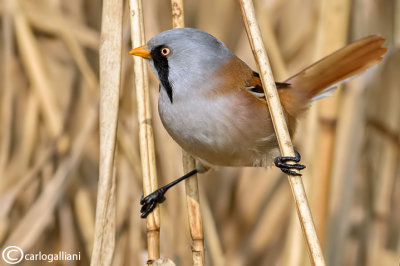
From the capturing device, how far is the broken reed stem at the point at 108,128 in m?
1.34

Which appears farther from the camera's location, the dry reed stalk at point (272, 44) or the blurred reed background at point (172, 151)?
the dry reed stalk at point (272, 44)

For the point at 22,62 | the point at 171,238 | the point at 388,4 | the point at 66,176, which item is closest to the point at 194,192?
the point at 171,238

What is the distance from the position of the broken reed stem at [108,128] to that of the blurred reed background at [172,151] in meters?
0.53

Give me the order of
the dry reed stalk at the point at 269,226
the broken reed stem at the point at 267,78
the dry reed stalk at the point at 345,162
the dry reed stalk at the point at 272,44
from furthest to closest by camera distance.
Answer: the dry reed stalk at the point at 269,226 < the dry reed stalk at the point at 272,44 < the dry reed stalk at the point at 345,162 < the broken reed stem at the point at 267,78

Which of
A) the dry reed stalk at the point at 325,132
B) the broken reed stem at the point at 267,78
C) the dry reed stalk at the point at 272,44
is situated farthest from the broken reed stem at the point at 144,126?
the dry reed stalk at the point at 272,44

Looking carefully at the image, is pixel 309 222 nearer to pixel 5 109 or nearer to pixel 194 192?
pixel 194 192

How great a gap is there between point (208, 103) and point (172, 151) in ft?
2.19

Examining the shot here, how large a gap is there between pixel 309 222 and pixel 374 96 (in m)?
1.41

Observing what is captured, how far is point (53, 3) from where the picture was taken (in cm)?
236

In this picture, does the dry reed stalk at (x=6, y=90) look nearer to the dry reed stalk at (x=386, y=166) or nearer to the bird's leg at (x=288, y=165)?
the bird's leg at (x=288, y=165)

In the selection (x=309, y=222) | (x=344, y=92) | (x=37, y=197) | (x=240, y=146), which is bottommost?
(x=309, y=222)

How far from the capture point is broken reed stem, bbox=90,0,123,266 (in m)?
1.34

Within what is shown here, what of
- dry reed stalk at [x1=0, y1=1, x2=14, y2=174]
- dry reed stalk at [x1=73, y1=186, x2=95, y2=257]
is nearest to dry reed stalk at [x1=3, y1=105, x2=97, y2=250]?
dry reed stalk at [x1=73, y1=186, x2=95, y2=257]

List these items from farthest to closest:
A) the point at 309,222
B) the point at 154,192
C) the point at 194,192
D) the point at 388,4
Answer: the point at 388,4, the point at 194,192, the point at 154,192, the point at 309,222
